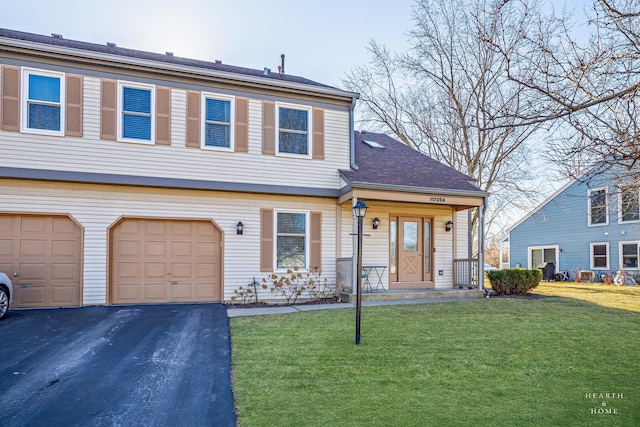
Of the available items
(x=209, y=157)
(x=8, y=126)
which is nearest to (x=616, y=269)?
(x=209, y=157)

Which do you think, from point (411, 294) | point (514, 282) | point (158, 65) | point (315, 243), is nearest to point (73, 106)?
point (158, 65)

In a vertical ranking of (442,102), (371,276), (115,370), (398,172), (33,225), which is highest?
(442,102)

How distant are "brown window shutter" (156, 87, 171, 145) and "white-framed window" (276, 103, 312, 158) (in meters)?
2.61

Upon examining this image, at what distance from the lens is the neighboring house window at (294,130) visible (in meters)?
10.5

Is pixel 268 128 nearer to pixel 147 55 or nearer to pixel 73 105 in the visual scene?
pixel 147 55

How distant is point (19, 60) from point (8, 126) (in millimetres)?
1403

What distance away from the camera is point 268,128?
1030 centimetres

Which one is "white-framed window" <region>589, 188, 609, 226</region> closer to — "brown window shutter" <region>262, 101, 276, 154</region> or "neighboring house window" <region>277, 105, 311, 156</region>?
"neighboring house window" <region>277, 105, 311, 156</region>

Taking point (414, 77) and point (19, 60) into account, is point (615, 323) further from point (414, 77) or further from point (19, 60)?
point (414, 77)

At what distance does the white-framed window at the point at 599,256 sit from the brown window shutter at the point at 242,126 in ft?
54.9

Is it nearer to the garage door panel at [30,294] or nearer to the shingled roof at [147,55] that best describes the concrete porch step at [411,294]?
the shingled roof at [147,55]

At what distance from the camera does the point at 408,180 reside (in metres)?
10.9

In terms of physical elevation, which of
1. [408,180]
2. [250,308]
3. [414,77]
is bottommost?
[250,308]

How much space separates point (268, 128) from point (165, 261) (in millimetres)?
4084
